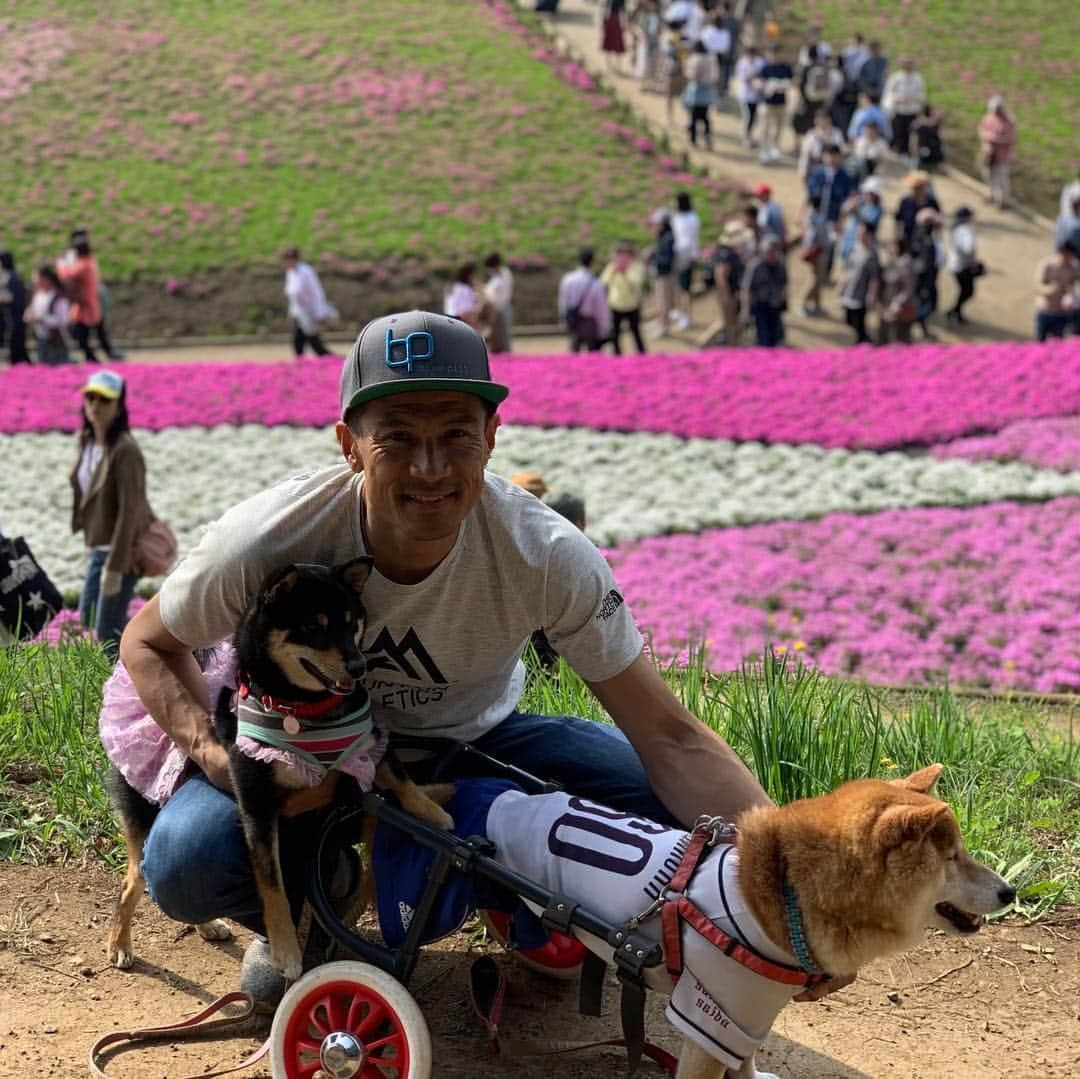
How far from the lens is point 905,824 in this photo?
293 cm

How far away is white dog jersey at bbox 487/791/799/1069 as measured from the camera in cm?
305

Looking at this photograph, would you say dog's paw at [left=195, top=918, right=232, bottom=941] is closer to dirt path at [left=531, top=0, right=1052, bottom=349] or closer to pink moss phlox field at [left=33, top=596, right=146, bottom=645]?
pink moss phlox field at [left=33, top=596, right=146, bottom=645]

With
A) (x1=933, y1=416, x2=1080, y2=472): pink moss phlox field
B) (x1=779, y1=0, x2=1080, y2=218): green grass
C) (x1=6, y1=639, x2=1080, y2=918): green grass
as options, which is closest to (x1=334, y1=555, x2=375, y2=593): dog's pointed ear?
(x1=6, y1=639, x2=1080, y2=918): green grass

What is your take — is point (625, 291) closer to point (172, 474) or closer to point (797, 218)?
point (797, 218)

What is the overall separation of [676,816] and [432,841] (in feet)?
2.18

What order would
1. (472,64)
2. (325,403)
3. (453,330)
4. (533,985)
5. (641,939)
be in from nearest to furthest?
(641,939), (453,330), (533,985), (325,403), (472,64)

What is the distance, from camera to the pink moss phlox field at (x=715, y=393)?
14.0 m

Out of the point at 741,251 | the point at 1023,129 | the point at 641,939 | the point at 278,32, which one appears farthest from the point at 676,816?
the point at 278,32

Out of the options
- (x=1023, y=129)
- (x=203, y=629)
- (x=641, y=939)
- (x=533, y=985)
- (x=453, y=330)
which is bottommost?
(x=533, y=985)

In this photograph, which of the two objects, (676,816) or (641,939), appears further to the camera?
(676,816)

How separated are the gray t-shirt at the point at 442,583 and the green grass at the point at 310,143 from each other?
22.7 meters

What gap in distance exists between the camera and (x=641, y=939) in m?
3.12

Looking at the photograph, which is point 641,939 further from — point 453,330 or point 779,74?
point 779,74

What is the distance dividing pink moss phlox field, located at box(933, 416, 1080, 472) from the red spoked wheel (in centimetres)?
1019
